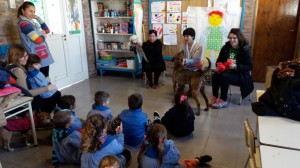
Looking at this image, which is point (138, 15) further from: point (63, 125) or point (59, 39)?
point (63, 125)

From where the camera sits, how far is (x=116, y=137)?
2.09 metres

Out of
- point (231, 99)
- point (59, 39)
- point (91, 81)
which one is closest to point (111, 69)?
point (91, 81)

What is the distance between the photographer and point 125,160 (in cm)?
210

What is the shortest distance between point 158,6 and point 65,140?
140 inches

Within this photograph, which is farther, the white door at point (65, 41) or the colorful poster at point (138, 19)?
the colorful poster at point (138, 19)

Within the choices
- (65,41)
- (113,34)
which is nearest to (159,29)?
(113,34)

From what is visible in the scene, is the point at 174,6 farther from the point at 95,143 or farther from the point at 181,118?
the point at 95,143

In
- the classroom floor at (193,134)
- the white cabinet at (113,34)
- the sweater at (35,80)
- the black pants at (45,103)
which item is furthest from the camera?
the white cabinet at (113,34)

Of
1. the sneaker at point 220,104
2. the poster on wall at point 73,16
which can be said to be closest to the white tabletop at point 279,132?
the sneaker at point 220,104

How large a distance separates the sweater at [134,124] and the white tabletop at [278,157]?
1292 millimetres

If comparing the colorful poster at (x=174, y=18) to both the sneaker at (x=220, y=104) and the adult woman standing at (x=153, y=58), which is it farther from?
the sneaker at (x=220, y=104)

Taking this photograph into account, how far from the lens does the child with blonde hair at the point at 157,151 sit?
5.70 feet

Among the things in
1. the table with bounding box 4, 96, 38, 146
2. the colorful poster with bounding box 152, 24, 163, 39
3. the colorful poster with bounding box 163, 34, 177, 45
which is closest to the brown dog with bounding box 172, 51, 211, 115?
the colorful poster with bounding box 163, 34, 177, 45

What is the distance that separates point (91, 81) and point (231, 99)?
2.82 meters
